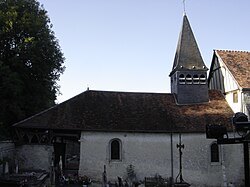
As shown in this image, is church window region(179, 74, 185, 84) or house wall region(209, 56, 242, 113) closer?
house wall region(209, 56, 242, 113)

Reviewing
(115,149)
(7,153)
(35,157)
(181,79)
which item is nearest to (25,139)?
(35,157)

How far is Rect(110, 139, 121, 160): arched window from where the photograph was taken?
19562mm

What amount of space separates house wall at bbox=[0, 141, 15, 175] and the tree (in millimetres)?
3776

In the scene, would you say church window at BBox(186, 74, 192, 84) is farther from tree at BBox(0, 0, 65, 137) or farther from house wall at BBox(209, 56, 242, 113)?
tree at BBox(0, 0, 65, 137)

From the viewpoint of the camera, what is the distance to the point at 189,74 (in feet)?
77.0

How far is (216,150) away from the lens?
2044 centimetres

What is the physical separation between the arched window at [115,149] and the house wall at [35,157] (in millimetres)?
3954

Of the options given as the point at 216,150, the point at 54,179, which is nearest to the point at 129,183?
the point at 54,179

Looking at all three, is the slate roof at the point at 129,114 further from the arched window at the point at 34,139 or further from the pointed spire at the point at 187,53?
the pointed spire at the point at 187,53

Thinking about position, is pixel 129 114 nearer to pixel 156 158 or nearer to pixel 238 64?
pixel 156 158

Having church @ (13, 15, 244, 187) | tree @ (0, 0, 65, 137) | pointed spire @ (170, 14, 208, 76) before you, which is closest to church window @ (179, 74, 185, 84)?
pointed spire @ (170, 14, 208, 76)

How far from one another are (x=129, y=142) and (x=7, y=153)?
7780 millimetres

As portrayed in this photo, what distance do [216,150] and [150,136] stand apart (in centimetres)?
485

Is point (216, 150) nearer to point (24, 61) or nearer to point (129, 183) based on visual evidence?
point (129, 183)
